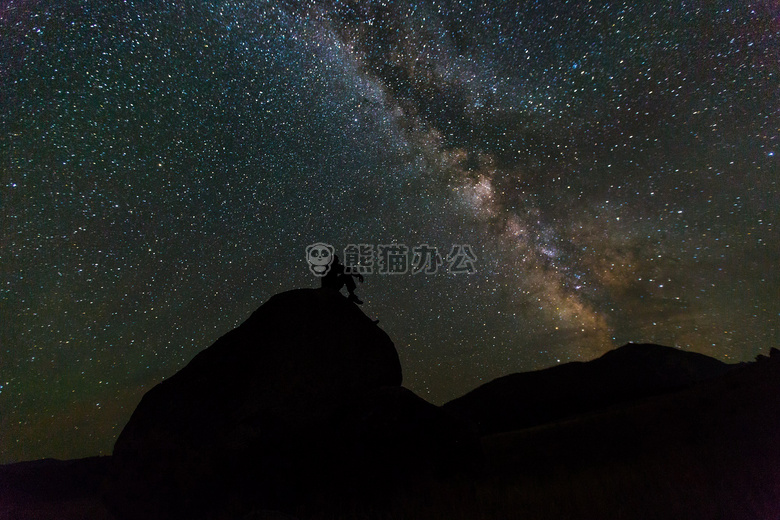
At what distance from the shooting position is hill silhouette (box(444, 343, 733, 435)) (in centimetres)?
3797

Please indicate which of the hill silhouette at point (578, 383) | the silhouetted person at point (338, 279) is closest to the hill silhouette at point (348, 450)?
the silhouetted person at point (338, 279)

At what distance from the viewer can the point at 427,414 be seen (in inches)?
393

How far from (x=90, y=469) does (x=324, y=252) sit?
32.2 meters

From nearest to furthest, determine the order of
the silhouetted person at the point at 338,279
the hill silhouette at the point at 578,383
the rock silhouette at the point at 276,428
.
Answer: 1. the rock silhouette at the point at 276,428
2. the silhouetted person at the point at 338,279
3. the hill silhouette at the point at 578,383

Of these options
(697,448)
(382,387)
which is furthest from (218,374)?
(697,448)

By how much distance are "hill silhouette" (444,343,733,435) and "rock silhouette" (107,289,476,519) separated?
97.1 ft

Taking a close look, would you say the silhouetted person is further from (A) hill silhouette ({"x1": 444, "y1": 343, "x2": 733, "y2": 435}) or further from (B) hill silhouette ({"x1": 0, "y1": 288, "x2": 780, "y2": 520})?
(A) hill silhouette ({"x1": 444, "y1": 343, "x2": 733, "y2": 435})

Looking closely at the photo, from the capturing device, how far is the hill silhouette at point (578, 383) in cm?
3797

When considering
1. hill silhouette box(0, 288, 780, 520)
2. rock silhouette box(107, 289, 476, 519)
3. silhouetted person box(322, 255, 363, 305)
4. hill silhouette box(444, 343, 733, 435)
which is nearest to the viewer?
hill silhouette box(0, 288, 780, 520)
